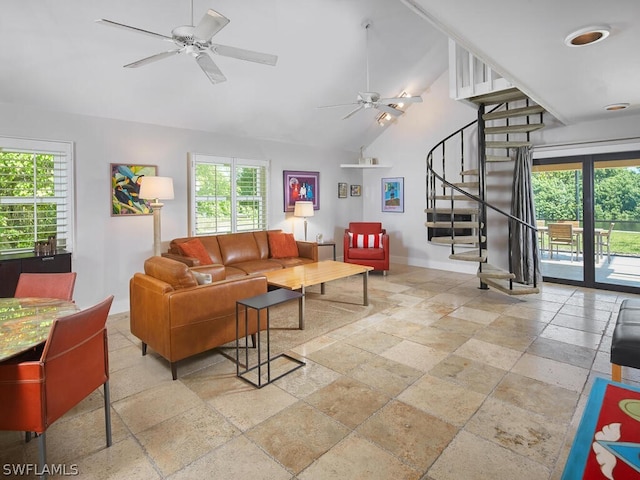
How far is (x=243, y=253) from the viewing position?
5703 mm

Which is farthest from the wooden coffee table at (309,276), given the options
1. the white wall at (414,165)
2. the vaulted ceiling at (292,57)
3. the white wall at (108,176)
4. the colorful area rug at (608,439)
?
the white wall at (414,165)

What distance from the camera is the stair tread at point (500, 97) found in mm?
4941

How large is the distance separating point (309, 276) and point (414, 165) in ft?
13.5

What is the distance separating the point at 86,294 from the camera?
458 centimetres

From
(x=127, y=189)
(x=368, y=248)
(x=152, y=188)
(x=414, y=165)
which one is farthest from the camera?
(x=414, y=165)

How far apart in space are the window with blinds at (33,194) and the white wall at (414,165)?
19.1 ft

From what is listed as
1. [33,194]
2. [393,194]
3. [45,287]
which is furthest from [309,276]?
[393,194]

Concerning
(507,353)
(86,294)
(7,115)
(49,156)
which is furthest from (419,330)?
(7,115)

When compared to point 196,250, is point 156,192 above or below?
above

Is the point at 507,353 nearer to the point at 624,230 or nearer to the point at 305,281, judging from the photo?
the point at 305,281

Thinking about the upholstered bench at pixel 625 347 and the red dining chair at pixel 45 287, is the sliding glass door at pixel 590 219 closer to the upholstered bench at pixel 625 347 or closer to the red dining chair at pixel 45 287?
the upholstered bench at pixel 625 347

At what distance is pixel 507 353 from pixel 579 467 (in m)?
2.24

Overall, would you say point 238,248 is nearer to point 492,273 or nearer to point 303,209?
point 303,209

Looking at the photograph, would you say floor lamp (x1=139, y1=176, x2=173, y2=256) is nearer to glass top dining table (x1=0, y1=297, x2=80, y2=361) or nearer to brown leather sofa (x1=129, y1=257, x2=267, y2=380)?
brown leather sofa (x1=129, y1=257, x2=267, y2=380)
